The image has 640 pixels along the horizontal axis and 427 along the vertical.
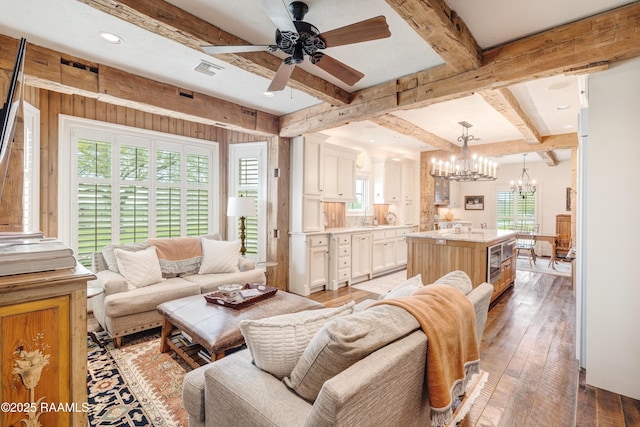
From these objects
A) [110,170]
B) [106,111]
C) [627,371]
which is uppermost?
[106,111]

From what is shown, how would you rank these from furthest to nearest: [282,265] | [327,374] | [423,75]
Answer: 1. [282,265]
2. [423,75]
3. [327,374]

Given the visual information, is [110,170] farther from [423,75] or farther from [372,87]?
[423,75]

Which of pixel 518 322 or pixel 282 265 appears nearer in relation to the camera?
pixel 518 322

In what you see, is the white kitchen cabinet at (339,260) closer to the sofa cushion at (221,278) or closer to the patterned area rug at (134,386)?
the sofa cushion at (221,278)

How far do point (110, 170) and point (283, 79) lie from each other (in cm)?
294

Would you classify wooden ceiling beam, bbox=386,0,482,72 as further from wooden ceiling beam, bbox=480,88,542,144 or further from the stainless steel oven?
the stainless steel oven

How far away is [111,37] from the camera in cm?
236

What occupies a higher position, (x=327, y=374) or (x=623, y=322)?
(x=327, y=374)

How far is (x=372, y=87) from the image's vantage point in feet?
11.1

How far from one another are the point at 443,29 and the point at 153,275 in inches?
138

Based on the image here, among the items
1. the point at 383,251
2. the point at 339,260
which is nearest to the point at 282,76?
the point at 339,260

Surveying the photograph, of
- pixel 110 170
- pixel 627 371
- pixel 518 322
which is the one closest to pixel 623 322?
pixel 627 371

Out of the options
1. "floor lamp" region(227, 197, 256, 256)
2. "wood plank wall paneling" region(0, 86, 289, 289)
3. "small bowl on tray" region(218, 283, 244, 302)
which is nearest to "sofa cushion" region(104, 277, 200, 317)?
"small bowl on tray" region(218, 283, 244, 302)

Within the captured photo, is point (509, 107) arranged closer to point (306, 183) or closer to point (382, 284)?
point (306, 183)
